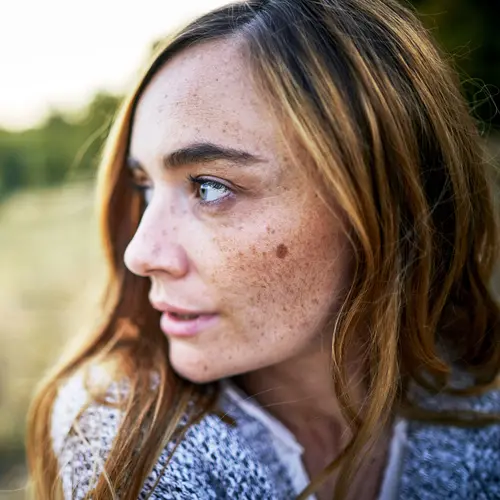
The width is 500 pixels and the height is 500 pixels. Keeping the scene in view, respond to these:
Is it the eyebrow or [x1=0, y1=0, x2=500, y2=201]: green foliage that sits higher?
the eyebrow

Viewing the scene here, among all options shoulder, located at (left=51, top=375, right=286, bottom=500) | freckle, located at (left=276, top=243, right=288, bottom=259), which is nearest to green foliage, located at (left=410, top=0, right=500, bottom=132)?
freckle, located at (left=276, top=243, right=288, bottom=259)

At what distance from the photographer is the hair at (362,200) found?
1.21 metres

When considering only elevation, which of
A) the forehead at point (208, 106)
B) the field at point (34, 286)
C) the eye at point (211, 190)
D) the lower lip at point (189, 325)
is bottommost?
the field at point (34, 286)

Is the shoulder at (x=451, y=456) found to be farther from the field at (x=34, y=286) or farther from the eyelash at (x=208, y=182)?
the field at (x=34, y=286)

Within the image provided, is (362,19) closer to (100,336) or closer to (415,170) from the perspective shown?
(415,170)

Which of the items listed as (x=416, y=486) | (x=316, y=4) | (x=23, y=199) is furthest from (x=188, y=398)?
(x=23, y=199)

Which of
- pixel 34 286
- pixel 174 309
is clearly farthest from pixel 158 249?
pixel 34 286

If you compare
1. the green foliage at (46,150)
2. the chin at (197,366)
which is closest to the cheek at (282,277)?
the chin at (197,366)

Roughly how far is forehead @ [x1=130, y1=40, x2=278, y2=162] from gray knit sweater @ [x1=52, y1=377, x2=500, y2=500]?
611 millimetres

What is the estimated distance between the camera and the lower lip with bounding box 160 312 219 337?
4.28 feet

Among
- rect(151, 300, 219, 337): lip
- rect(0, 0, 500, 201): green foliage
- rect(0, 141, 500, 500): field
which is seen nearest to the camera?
rect(151, 300, 219, 337): lip

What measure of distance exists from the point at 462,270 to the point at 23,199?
3.62m

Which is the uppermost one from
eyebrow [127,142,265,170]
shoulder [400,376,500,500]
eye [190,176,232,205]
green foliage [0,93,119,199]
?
eyebrow [127,142,265,170]

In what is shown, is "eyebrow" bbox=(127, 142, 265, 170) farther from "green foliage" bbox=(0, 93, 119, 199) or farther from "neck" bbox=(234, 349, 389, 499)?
"green foliage" bbox=(0, 93, 119, 199)
